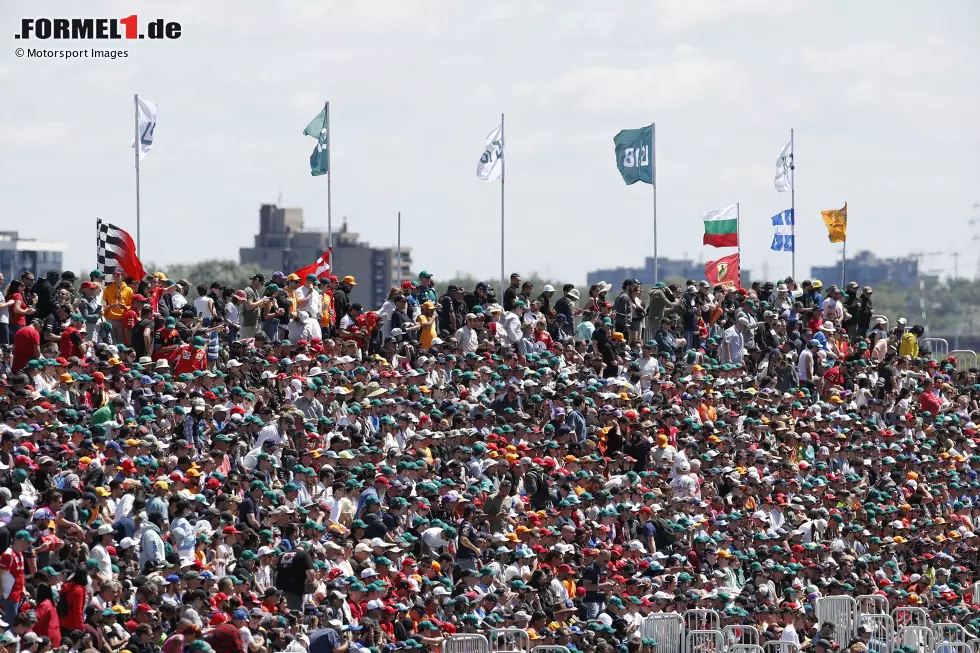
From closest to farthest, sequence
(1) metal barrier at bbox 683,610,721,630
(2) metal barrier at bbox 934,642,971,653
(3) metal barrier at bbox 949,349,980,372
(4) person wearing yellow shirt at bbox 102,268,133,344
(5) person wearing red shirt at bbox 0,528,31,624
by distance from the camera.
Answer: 1. (5) person wearing red shirt at bbox 0,528,31,624
2. (1) metal barrier at bbox 683,610,721,630
3. (2) metal barrier at bbox 934,642,971,653
4. (4) person wearing yellow shirt at bbox 102,268,133,344
5. (3) metal barrier at bbox 949,349,980,372

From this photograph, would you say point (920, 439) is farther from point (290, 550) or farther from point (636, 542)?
point (290, 550)

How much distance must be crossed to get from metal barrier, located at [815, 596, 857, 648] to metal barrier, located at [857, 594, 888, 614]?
8.1 inches

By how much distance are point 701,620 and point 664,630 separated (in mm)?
895

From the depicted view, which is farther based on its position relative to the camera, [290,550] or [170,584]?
[290,550]

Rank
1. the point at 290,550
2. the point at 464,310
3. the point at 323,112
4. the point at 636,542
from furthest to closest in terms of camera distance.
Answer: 1. the point at 323,112
2. the point at 464,310
3. the point at 636,542
4. the point at 290,550

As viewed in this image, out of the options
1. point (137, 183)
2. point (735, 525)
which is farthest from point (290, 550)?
point (137, 183)

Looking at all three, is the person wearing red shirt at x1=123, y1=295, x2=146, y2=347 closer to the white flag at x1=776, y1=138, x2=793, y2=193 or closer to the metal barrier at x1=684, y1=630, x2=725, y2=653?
the metal barrier at x1=684, y1=630, x2=725, y2=653

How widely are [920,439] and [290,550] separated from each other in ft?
57.4

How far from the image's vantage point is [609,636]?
2250 cm

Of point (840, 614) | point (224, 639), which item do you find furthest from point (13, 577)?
point (840, 614)

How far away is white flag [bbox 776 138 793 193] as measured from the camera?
155 feet

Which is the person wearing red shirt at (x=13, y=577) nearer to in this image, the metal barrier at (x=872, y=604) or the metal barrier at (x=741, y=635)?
the metal barrier at (x=741, y=635)

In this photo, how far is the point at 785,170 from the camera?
156ft

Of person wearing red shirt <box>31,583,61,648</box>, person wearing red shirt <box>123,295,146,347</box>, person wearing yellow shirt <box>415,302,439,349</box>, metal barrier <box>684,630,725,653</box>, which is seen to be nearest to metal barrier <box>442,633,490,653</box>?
metal barrier <box>684,630,725,653</box>
